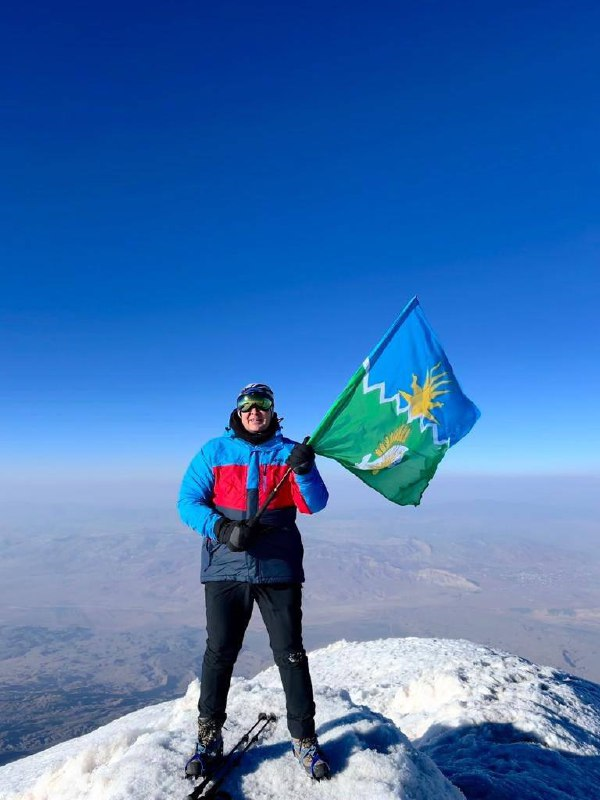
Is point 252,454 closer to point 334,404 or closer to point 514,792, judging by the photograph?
point 334,404

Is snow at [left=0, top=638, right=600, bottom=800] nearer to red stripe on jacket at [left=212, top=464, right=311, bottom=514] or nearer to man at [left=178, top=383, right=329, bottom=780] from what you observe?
man at [left=178, top=383, right=329, bottom=780]

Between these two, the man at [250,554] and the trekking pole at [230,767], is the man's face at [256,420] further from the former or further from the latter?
the trekking pole at [230,767]

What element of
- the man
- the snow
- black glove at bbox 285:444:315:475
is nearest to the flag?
black glove at bbox 285:444:315:475

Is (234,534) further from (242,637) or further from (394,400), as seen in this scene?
(394,400)

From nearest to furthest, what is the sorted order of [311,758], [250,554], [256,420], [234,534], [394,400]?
[311,758] → [234,534] → [250,554] → [256,420] → [394,400]

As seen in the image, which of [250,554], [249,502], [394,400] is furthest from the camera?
[394,400]

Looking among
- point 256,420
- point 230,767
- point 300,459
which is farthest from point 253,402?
point 230,767

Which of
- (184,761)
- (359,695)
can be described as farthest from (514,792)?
(359,695)
